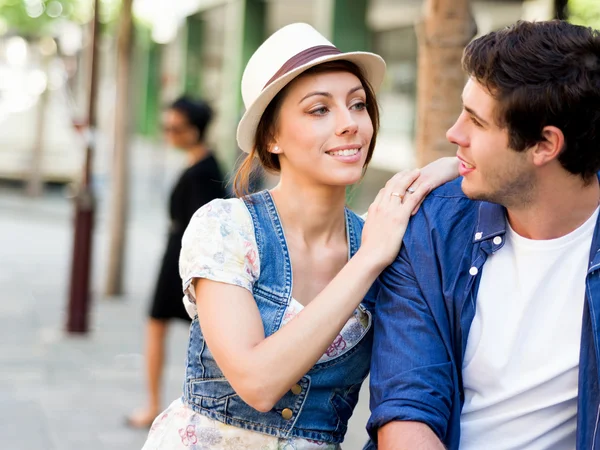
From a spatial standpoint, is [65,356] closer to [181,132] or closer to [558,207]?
[181,132]

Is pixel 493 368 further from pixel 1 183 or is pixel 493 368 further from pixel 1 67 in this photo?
pixel 1 67

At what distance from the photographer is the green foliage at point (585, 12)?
572cm

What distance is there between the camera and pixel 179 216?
6.09 metres

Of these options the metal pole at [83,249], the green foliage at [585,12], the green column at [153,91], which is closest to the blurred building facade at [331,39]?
the green foliage at [585,12]

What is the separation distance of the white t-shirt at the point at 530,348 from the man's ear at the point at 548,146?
0.65 feet

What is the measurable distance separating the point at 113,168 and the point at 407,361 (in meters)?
7.56

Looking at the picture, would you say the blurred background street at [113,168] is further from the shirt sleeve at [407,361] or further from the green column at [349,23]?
the shirt sleeve at [407,361]

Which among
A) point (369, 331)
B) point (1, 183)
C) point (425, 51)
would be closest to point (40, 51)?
point (1, 183)

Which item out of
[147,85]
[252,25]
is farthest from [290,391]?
[147,85]

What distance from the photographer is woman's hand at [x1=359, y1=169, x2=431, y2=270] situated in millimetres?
2467

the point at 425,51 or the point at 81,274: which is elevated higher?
the point at 425,51

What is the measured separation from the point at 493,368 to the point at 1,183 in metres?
17.1

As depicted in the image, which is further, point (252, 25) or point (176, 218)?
point (252, 25)

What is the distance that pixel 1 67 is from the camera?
21.5 m
